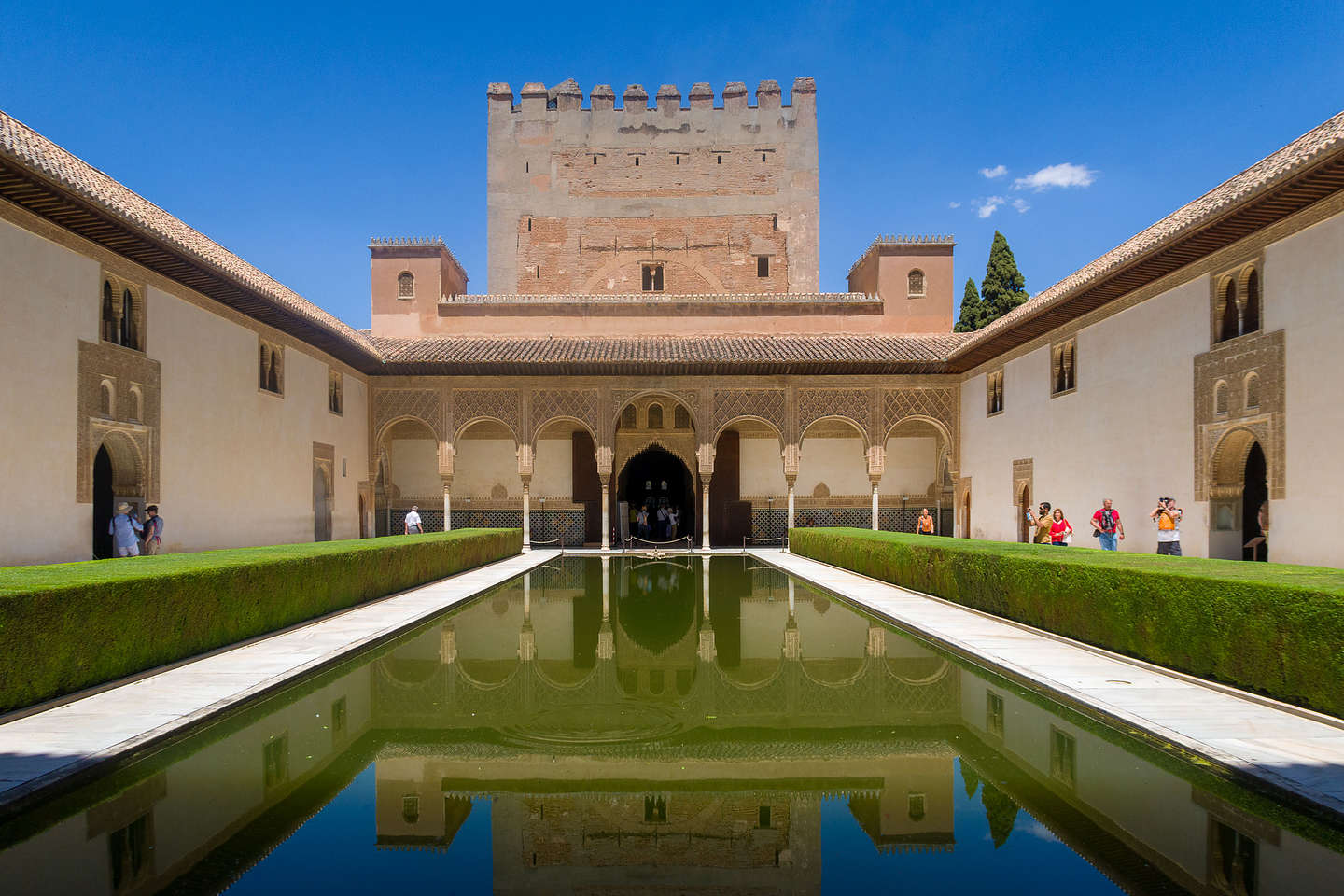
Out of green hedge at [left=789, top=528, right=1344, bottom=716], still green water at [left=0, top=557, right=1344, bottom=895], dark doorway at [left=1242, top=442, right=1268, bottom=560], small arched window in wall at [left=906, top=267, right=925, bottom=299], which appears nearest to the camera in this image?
still green water at [left=0, top=557, right=1344, bottom=895]

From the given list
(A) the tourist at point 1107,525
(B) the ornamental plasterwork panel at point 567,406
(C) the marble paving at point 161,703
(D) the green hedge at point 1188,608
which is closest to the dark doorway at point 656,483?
(B) the ornamental plasterwork panel at point 567,406

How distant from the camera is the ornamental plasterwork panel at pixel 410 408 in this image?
773 inches

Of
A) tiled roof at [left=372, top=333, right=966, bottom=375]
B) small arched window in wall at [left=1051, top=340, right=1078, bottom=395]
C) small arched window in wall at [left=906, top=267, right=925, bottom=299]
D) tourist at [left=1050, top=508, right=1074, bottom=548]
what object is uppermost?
small arched window in wall at [left=906, top=267, right=925, bottom=299]

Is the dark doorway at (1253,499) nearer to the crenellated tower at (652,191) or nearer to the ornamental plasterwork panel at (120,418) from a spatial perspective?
the ornamental plasterwork panel at (120,418)

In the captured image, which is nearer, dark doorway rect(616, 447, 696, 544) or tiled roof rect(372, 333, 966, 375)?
tiled roof rect(372, 333, 966, 375)

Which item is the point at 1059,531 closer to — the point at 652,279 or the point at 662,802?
the point at 662,802

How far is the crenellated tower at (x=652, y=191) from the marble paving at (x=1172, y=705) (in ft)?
68.4

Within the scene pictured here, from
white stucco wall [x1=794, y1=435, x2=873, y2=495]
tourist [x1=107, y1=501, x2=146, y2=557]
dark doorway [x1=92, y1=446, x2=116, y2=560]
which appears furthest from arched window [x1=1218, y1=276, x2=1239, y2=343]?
dark doorway [x1=92, y1=446, x2=116, y2=560]

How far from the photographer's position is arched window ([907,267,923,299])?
22.8m

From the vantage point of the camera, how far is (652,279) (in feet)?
90.8

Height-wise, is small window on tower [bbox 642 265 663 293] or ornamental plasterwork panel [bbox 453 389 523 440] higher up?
small window on tower [bbox 642 265 663 293]

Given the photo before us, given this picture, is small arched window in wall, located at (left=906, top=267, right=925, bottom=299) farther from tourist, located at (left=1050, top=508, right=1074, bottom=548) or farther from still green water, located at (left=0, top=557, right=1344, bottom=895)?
still green water, located at (left=0, top=557, right=1344, bottom=895)

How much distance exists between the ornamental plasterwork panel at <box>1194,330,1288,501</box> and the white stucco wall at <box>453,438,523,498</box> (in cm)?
1515

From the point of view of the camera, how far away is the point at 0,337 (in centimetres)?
857
